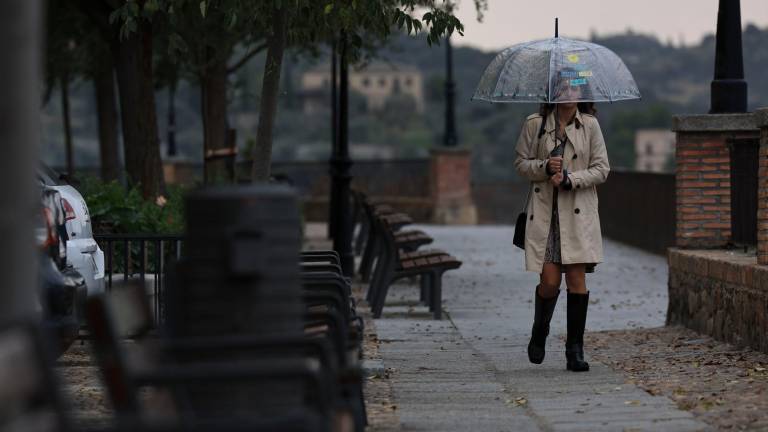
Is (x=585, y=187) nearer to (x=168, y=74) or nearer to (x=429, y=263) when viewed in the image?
(x=429, y=263)

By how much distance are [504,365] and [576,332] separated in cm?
74

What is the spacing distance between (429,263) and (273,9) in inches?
141

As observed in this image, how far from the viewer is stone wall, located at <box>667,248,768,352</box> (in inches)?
402

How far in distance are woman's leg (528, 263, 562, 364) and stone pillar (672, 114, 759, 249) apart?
2.74 m

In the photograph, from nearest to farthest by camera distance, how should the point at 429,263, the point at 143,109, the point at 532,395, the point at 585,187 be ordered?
the point at 532,395 < the point at 585,187 < the point at 429,263 < the point at 143,109

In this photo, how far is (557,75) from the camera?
992 centimetres

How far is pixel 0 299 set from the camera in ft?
13.3

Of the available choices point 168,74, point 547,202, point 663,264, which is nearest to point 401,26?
point 547,202

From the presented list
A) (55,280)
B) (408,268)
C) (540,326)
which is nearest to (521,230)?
(540,326)

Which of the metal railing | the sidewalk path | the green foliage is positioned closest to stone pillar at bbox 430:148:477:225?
the sidewalk path

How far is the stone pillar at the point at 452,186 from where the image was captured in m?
35.9

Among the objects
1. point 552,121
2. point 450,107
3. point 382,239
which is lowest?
point 382,239

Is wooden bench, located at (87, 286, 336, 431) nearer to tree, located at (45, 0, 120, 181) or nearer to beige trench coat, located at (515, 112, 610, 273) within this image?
beige trench coat, located at (515, 112, 610, 273)

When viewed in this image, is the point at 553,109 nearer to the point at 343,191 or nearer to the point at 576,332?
the point at 576,332
